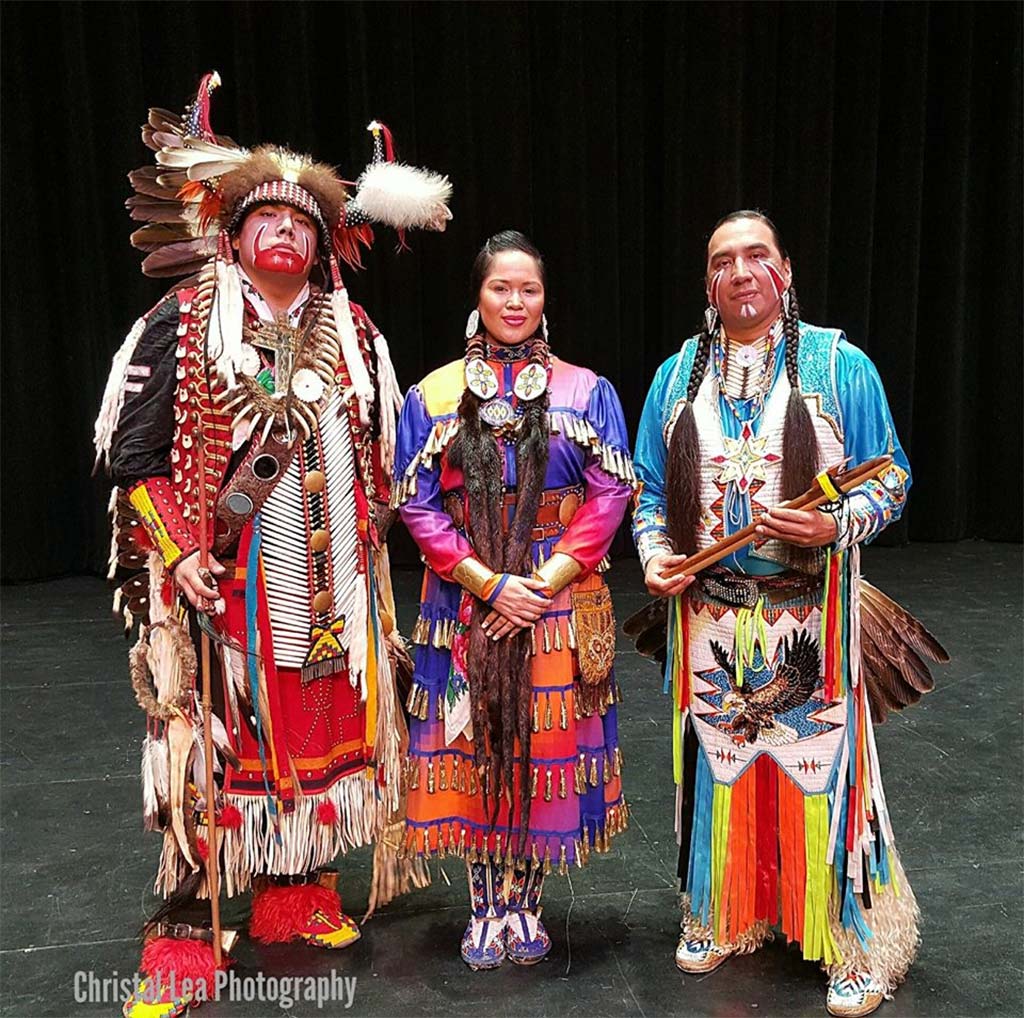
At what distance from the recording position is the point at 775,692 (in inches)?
83.3

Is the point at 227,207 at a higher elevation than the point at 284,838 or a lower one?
higher

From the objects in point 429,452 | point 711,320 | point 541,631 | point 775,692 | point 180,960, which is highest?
point 711,320

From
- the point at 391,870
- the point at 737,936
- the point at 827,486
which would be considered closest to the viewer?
the point at 827,486

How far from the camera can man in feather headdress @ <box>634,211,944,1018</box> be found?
205cm

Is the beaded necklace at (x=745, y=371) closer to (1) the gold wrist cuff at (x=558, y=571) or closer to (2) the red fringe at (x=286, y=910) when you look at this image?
(1) the gold wrist cuff at (x=558, y=571)

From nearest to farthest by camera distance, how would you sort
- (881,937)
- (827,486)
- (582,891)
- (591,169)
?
(827,486)
(881,937)
(582,891)
(591,169)

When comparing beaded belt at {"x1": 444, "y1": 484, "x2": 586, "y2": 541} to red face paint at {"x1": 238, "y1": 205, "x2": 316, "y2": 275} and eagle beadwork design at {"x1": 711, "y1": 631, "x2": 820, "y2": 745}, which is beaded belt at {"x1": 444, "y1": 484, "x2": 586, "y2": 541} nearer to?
eagle beadwork design at {"x1": 711, "y1": 631, "x2": 820, "y2": 745}

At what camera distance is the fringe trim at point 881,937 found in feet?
7.09

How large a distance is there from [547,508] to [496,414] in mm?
222

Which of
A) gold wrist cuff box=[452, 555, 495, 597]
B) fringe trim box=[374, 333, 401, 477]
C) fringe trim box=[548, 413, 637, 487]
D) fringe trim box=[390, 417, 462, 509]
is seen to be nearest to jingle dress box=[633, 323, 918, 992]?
fringe trim box=[548, 413, 637, 487]

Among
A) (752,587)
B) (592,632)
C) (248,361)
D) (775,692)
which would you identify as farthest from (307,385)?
(775,692)

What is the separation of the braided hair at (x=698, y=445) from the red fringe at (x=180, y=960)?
1337mm

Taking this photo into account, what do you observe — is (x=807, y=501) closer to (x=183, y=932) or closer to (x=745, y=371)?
(x=745, y=371)

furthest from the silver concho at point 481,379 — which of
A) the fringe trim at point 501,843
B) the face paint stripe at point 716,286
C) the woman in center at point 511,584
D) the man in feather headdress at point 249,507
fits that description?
the fringe trim at point 501,843
